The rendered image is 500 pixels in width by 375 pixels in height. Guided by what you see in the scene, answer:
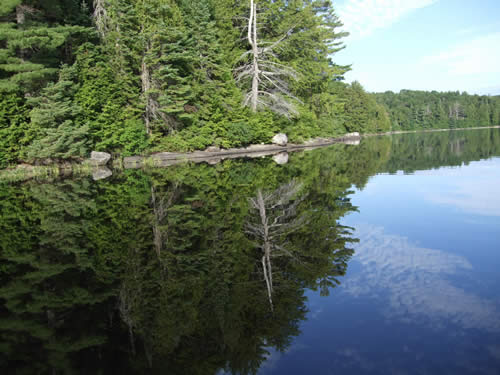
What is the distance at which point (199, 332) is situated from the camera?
2.71m

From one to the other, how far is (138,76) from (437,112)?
106 metres

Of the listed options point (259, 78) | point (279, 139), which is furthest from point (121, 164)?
point (279, 139)

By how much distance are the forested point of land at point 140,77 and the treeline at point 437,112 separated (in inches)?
3139

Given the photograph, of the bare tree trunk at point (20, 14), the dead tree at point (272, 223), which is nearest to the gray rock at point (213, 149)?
the bare tree trunk at point (20, 14)

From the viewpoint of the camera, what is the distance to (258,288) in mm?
3373

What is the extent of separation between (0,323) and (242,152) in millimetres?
22260

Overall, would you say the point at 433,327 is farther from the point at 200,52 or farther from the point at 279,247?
the point at 200,52

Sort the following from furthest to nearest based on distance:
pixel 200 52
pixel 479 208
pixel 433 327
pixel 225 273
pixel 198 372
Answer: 1. pixel 200 52
2. pixel 479 208
3. pixel 225 273
4. pixel 433 327
5. pixel 198 372

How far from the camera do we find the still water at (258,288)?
2377 millimetres

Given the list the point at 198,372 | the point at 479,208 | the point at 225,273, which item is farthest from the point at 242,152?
the point at 198,372

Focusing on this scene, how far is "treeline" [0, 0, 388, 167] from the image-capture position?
16438mm

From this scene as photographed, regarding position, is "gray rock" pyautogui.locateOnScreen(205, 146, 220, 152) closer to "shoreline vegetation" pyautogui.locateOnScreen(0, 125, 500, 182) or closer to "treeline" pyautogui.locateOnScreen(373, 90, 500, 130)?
"shoreline vegetation" pyautogui.locateOnScreen(0, 125, 500, 182)

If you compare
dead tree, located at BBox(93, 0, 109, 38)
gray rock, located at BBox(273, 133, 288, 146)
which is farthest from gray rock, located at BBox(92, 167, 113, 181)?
gray rock, located at BBox(273, 133, 288, 146)

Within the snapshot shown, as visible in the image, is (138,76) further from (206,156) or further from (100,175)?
(100,175)
